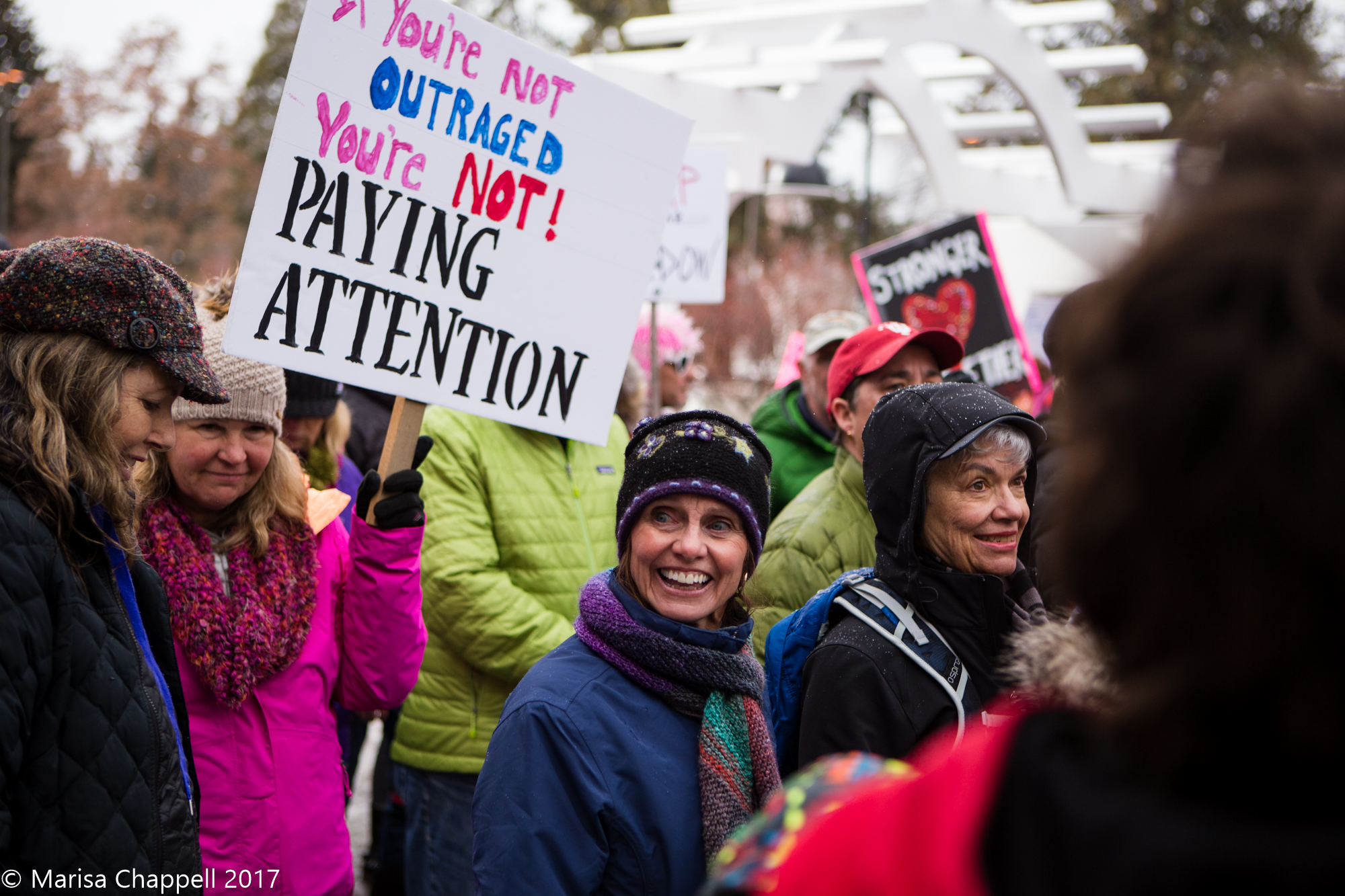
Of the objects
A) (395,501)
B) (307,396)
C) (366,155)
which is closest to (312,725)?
(395,501)

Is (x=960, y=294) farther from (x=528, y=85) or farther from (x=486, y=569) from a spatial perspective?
(x=528, y=85)

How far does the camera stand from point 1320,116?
753mm

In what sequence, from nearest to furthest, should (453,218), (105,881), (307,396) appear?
(105,881)
(453,218)
(307,396)

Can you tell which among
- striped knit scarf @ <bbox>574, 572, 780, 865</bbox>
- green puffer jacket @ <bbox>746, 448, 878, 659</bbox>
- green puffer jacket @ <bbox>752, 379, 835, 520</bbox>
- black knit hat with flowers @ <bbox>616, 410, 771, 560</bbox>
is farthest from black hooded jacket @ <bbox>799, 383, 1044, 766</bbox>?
green puffer jacket @ <bbox>752, 379, 835, 520</bbox>

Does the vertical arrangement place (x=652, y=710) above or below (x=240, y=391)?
below

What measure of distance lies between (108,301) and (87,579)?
0.51 m

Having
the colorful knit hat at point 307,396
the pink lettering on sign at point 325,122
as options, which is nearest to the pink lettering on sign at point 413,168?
the pink lettering on sign at point 325,122

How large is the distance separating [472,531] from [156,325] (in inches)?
57.9

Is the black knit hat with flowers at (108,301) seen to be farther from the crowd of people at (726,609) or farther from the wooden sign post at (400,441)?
the wooden sign post at (400,441)

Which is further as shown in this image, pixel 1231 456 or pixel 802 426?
pixel 802 426

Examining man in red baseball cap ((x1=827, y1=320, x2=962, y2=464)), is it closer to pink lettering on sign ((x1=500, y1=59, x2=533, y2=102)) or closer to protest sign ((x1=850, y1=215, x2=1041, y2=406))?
pink lettering on sign ((x1=500, y1=59, x2=533, y2=102))

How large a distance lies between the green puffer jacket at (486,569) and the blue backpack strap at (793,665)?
1.06 metres

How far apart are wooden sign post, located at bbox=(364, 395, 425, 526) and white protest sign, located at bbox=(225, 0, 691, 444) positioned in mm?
61

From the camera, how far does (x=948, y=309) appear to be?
5598 millimetres
